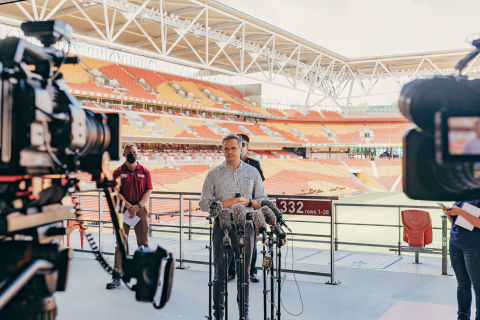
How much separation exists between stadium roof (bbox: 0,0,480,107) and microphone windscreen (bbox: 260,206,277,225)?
9757 mm

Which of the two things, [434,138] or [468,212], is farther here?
[468,212]

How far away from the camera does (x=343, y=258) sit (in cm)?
657

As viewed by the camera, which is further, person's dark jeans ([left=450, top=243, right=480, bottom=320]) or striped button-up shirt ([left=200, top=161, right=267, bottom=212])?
striped button-up shirt ([left=200, top=161, right=267, bottom=212])

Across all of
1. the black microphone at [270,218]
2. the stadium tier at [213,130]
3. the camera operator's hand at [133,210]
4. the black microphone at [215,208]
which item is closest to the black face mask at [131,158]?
the camera operator's hand at [133,210]

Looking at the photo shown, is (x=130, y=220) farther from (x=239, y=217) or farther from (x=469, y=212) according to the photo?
(x=469, y=212)

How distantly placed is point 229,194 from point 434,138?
224cm

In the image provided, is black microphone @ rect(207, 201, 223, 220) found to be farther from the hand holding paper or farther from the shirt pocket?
the hand holding paper

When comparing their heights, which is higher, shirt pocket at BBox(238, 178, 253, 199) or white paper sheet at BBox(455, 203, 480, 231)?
shirt pocket at BBox(238, 178, 253, 199)

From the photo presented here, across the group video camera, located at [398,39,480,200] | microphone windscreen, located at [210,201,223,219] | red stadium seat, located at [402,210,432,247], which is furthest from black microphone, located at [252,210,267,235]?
red stadium seat, located at [402,210,432,247]

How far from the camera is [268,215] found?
3.20 m

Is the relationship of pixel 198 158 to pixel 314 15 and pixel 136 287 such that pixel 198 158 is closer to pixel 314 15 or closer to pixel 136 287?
pixel 314 15

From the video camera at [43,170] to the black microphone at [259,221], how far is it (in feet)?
4.81

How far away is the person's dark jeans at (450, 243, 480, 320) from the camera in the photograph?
Result: 3.09 m

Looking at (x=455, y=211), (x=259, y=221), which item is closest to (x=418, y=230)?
(x=455, y=211)
